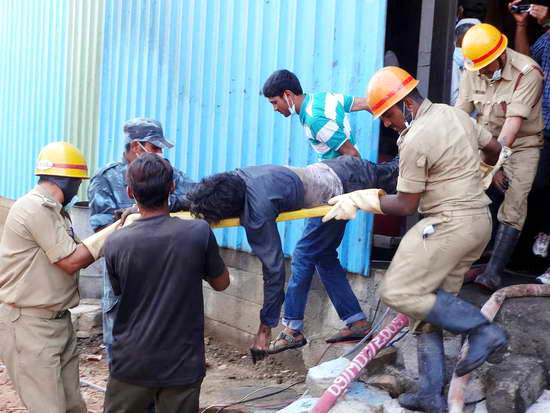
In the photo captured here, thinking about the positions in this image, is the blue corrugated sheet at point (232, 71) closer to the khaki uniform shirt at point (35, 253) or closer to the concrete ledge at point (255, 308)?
the concrete ledge at point (255, 308)

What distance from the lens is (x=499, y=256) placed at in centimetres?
464

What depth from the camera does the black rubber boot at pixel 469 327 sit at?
3.46 metres

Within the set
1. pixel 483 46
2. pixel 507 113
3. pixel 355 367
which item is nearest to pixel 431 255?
pixel 355 367

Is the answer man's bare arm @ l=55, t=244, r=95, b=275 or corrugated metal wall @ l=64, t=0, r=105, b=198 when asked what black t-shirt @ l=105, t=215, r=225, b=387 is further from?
corrugated metal wall @ l=64, t=0, r=105, b=198

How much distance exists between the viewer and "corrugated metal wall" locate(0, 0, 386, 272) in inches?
217

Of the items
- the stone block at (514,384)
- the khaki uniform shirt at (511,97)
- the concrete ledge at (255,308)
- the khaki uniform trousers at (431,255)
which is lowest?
the concrete ledge at (255,308)

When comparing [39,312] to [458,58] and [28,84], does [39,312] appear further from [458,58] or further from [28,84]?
[28,84]

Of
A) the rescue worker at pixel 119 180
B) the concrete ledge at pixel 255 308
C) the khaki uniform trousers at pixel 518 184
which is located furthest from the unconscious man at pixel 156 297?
the khaki uniform trousers at pixel 518 184

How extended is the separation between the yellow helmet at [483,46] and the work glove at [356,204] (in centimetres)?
134

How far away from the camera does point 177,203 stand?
4430 mm

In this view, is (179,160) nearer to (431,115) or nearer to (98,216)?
(98,216)

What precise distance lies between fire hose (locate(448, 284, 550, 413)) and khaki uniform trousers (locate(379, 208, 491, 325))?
373 millimetres

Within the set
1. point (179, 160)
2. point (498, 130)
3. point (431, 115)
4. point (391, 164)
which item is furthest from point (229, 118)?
point (431, 115)

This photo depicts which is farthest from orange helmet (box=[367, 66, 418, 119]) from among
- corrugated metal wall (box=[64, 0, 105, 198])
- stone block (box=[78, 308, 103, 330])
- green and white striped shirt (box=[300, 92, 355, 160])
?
corrugated metal wall (box=[64, 0, 105, 198])
